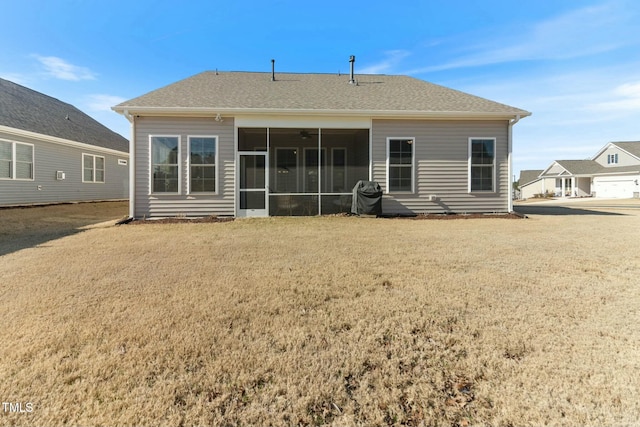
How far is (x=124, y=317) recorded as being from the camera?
295 centimetres

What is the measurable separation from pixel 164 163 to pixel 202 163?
46.3 inches

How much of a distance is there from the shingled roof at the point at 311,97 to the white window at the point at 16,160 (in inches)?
295

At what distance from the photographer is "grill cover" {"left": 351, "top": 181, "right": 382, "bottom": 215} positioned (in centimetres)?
1056

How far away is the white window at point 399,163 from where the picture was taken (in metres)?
11.1

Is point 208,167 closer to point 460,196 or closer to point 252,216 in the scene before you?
point 252,216

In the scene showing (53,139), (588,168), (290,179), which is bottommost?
(290,179)

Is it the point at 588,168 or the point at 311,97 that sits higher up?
the point at 588,168

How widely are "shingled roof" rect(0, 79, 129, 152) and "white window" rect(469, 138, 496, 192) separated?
17930 mm

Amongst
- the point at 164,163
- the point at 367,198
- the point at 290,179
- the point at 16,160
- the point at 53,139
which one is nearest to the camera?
the point at 164,163

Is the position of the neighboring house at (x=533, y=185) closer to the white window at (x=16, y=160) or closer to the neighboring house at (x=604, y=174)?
the neighboring house at (x=604, y=174)

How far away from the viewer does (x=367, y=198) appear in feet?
34.8

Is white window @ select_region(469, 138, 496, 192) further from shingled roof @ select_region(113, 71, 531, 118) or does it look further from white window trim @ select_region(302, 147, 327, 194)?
white window trim @ select_region(302, 147, 327, 194)

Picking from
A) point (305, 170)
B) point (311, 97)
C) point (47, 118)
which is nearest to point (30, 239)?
point (305, 170)

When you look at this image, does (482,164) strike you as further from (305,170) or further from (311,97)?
(311,97)
